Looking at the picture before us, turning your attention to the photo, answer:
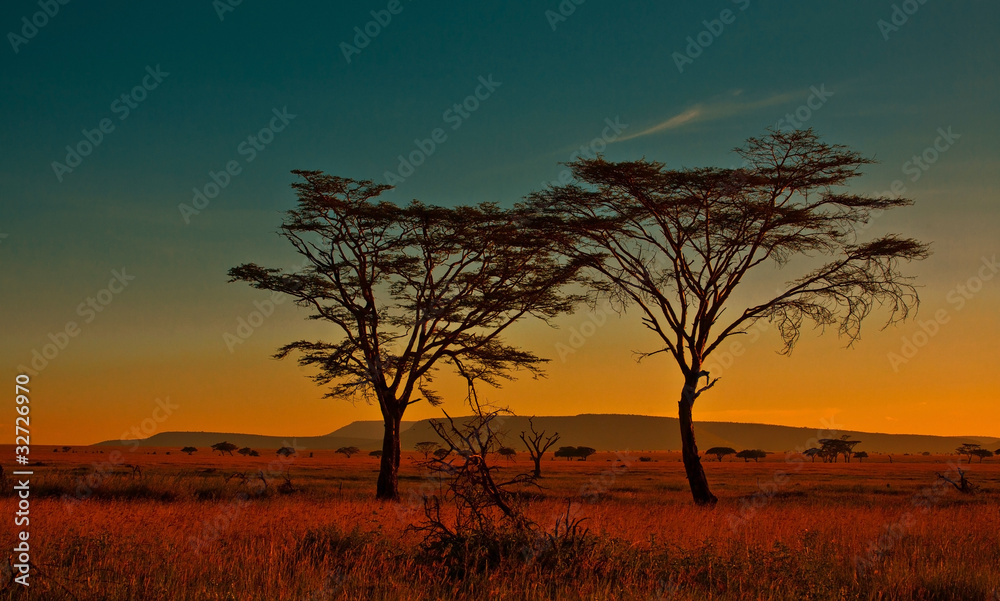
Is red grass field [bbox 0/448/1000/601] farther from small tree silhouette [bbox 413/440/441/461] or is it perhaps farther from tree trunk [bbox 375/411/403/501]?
tree trunk [bbox 375/411/403/501]

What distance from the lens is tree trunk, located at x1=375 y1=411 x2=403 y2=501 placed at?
949 inches

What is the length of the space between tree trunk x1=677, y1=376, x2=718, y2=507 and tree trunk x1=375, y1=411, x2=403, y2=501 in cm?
902

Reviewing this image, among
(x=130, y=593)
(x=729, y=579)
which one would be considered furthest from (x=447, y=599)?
(x=729, y=579)

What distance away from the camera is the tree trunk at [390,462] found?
24109 millimetres

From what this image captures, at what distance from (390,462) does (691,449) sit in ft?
31.3

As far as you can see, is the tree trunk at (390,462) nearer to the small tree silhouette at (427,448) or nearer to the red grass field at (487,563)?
the red grass field at (487,563)

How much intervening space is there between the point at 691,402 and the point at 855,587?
41.3ft

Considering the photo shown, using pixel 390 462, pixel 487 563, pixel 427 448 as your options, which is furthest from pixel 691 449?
pixel 487 563

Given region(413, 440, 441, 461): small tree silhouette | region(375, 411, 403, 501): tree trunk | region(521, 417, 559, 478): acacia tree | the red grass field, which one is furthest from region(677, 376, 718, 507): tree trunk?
region(413, 440, 441, 461): small tree silhouette

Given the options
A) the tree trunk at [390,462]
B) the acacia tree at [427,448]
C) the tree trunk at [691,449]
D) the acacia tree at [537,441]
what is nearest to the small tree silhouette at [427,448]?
the acacia tree at [427,448]

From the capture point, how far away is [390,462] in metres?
24.6

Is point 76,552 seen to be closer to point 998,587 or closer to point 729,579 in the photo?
point 729,579

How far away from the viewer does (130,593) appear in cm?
696

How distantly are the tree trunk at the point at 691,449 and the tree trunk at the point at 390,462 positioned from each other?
355 inches
